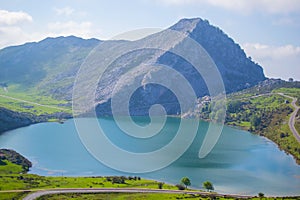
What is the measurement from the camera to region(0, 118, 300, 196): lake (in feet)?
319

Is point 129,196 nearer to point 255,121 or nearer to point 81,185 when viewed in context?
point 81,185

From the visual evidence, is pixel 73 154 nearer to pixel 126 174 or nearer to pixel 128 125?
pixel 126 174

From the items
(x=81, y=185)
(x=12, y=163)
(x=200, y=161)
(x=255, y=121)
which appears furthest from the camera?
(x=255, y=121)

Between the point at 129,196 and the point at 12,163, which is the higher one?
the point at 12,163

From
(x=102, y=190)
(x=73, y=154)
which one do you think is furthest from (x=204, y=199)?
Result: (x=73, y=154)

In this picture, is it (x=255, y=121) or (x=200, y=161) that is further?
(x=255, y=121)

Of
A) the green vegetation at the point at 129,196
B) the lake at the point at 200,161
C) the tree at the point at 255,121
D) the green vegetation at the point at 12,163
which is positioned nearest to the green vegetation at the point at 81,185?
the green vegetation at the point at 129,196

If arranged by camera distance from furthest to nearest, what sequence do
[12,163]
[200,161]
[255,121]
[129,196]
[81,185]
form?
[255,121] → [200,161] → [12,163] → [81,185] → [129,196]

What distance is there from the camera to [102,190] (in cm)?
8031

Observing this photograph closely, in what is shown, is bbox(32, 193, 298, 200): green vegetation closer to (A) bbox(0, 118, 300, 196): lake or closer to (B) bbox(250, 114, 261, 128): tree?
(A) bbox(0, 118, 300, 196): lake

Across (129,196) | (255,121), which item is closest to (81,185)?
(129,196)

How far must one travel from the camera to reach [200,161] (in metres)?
119

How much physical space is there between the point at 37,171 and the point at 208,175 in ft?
156

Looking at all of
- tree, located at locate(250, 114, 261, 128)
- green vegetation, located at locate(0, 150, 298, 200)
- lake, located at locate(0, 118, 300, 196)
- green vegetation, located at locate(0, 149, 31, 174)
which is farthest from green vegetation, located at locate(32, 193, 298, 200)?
tree, located at locate(250, 114, 261, 128)
